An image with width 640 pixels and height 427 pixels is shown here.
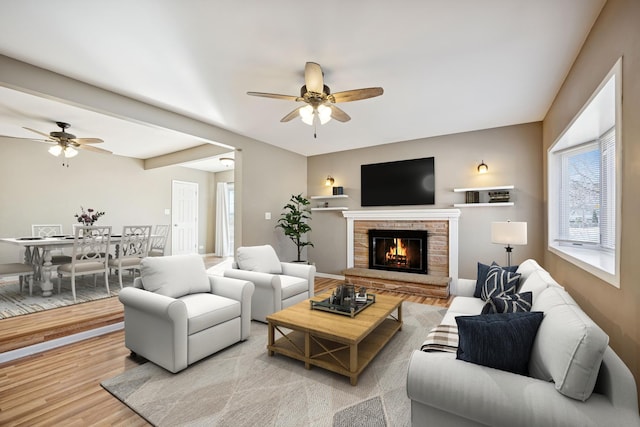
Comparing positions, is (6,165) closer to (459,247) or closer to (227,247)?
(227,247)

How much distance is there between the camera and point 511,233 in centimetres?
328

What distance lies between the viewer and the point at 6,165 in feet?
17.0

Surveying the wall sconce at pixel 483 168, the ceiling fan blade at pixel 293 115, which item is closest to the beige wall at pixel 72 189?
the ceiling fan blade at pixel 293 115

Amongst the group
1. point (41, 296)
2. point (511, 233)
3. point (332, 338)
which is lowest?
point (41, 296)

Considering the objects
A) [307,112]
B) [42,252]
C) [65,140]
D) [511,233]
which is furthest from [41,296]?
[511,233]

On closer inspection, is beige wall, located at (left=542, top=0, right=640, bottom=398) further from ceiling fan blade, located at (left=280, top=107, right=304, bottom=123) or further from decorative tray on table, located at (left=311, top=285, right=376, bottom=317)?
ceiling fan blade, located at (left=280, top=107, right=304, bottom=123)

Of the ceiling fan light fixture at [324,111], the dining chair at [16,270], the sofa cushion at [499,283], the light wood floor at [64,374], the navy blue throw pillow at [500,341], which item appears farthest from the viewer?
the dining chair at [16,270]

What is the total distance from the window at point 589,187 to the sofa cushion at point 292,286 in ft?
9.11

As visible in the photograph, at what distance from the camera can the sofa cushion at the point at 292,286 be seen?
11.4ft

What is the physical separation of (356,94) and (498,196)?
10.1 ft

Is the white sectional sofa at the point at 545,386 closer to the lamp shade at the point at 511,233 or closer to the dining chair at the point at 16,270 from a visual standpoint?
the lamp shade at the point at 511,233

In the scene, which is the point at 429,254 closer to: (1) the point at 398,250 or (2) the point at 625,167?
(1) the point at 398,250

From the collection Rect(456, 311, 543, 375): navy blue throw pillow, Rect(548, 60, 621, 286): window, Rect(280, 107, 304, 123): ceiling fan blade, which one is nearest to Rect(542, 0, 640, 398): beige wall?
Rect(548, 60, 621, 286): window

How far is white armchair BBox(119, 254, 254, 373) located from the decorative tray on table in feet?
2.48
